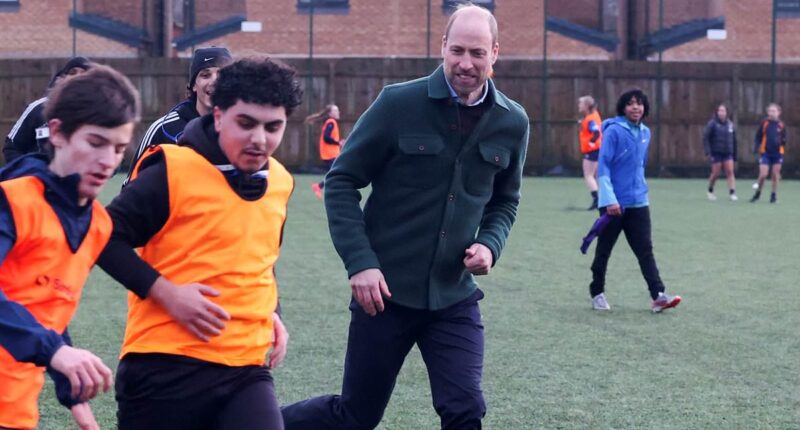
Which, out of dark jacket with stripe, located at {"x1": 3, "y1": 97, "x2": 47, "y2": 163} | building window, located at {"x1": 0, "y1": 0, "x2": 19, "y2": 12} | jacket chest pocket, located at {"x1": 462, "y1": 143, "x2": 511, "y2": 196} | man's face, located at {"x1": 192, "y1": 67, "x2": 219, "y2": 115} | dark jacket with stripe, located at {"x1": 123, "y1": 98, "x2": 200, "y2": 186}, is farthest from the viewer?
building window, located at {"x1": 0, "y1": 0, "x2": 19, "y2": 12}

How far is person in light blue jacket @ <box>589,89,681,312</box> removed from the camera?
34.0ft

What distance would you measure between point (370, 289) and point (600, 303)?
19.6ft

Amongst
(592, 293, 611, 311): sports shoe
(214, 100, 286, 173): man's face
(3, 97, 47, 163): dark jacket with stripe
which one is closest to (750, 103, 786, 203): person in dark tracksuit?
(592, 293, 611, 311): sports shoe

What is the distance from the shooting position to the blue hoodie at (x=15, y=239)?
3.24m

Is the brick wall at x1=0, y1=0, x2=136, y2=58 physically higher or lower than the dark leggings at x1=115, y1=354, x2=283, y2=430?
higher

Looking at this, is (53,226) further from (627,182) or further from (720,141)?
(720,141)

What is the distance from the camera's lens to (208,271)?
3812 millimetres

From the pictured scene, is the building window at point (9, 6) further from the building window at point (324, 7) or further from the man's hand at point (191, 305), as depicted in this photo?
the man's hand at point (191, 305)

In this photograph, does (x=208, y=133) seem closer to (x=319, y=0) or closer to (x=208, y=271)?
(x=208, y=271)

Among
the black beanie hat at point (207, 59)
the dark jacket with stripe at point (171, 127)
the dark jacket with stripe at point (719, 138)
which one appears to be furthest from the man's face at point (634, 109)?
the dark jacket with stripe at point (719, 138)

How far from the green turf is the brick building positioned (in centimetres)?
1843

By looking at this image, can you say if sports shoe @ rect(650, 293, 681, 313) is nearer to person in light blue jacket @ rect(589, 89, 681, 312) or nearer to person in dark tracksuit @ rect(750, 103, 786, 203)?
person in light blue jacket @ rect(589, 89, 681, 312)

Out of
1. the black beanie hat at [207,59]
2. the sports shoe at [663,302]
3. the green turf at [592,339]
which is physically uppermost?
the black beanie hat at [207,59]

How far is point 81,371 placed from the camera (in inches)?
125
